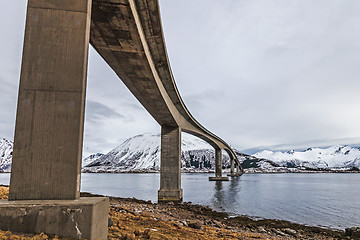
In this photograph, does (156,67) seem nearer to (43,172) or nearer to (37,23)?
(37,23)

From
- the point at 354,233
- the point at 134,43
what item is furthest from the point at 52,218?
the point at 354,233

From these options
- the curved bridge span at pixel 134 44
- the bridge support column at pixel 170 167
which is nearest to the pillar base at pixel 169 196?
the bridge support column at pixel 170 167

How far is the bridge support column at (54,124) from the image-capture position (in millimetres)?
4461

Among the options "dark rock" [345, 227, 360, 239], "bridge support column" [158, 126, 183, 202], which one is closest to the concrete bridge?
"dark rock" [345, 227, 360, 239]

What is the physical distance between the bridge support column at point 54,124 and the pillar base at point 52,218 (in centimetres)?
2

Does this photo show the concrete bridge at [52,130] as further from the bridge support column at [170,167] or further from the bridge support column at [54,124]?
the bridge support column at [170,167]

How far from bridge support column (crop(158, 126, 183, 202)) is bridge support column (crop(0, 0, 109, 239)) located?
70.2 ft

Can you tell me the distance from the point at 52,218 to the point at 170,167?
22.7m

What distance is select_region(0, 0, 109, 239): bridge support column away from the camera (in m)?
4.46

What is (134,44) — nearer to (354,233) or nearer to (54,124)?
(54,124)

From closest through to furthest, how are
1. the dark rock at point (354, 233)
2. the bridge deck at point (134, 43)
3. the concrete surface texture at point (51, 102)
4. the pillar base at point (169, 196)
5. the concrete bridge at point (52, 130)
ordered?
1. the concrete bridge at point (52, 130)
2. the concrete surface texture at point (51, 102)
3. the bridge deck at point (134, 43)
4. the dark rock at point (354, 233)
5. the pillar base at point (169, 196)

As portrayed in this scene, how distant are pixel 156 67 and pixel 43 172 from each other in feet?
38.9

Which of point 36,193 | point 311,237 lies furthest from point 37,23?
point 311,237

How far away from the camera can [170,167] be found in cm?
2686
